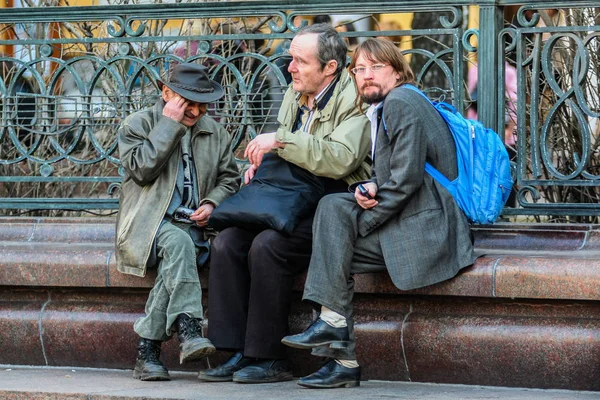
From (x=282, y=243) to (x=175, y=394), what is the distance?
87 centimetres

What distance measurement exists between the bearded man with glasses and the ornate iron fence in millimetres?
765

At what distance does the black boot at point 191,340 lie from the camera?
6.11 m

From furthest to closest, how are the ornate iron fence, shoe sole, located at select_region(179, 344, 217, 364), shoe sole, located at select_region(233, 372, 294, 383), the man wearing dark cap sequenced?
the ornate iron fence, the man wearing dark cap, shoe sole, located at select_region(233, 372, 294, 383), shoe sole, located at select_region(179, 344, 217, 364)

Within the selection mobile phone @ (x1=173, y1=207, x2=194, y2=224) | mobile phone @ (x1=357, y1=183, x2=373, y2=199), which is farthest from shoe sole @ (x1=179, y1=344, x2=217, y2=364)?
mobile phone @ (x1=357, y1=183, x2=373, y2=199)

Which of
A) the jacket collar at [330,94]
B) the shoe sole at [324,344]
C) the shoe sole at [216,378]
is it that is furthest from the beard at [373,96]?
the shoe sole at [216,378]

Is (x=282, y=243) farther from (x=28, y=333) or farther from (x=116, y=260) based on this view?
(x=28, y=333)

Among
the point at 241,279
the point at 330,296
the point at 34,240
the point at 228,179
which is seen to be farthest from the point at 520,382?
the point at 34,240

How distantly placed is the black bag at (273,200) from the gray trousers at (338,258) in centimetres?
22

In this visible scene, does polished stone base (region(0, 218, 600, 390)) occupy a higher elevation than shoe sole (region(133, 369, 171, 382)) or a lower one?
higher

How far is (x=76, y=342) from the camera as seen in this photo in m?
6.89

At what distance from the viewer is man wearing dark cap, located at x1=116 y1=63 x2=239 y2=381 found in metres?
6.34

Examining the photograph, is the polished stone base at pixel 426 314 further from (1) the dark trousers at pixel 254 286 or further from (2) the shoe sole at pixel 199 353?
(2) the shoe sole at pixel 199 353

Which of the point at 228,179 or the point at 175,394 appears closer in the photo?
the point at 175,394

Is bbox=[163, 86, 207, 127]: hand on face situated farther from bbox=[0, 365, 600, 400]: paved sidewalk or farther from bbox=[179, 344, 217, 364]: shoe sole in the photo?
bbox=[0, 365, 600, 400]: paved sidewalk
